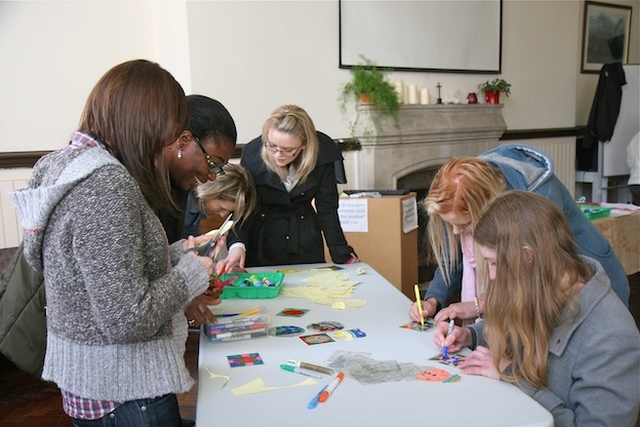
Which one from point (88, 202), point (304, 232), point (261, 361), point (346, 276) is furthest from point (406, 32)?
point (88, 202)

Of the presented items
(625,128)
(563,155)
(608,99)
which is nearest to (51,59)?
(563,155)

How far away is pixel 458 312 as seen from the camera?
5.86 ft

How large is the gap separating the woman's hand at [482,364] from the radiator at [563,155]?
16.4 ft

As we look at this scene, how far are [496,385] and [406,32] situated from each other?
13.2ft

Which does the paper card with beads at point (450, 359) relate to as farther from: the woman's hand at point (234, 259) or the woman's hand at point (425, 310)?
the woman's hand at point (234, 259)

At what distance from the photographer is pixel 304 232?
268 centimetres

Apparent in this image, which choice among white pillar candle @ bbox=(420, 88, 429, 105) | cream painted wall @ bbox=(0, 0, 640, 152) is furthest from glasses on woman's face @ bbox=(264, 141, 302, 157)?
white pillar candle @ bbox=(420, 88, 429, 105)

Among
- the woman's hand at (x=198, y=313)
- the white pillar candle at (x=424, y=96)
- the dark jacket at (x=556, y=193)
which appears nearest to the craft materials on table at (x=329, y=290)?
the woman's hand at (x=198, y=313)

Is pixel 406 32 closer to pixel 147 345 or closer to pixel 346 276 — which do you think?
pixel 346 276

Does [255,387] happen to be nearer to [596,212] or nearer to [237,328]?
[237,328]

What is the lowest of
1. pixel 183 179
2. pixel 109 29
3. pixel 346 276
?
pixel 346 276

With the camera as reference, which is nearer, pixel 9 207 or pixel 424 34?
pixel 9 207

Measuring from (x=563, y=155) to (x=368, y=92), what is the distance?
108 inches

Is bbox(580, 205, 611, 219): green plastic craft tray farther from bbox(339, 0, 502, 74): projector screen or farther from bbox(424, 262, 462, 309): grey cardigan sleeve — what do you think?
bbox(339, 0, 502, 74): projector screen
